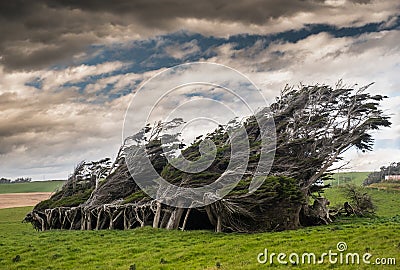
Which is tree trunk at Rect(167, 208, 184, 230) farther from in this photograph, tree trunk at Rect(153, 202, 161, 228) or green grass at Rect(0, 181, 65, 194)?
green grass at Rect(0, 181, 65, 194)

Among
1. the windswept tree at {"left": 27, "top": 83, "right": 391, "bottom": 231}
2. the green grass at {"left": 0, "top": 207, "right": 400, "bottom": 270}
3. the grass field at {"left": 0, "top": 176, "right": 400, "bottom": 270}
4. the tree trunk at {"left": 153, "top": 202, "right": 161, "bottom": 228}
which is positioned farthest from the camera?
the tree trunk at {"left": 153, "top": 202, "right": 161, "bottom": 228}

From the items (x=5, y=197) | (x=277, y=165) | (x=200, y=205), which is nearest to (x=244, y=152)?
(x=277, y=165)

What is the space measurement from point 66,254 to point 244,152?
52.3 ft

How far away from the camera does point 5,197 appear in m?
101

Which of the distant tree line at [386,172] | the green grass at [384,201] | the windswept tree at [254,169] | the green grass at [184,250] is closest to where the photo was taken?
the green grass at [184,250]

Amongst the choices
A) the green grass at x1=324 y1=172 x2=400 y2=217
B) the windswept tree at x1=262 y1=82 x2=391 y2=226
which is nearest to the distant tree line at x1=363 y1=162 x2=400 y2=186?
the green grass at x1=324 y1=172 x2=400 y2=217

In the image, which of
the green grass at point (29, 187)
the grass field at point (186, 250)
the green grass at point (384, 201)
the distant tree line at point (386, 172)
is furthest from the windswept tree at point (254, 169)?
the green grass at point (29, 187)

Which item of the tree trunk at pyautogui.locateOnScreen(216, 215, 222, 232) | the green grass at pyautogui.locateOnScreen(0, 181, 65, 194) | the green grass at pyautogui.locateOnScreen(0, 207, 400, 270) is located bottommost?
the green grass at pyautogui.locateOnScreen(0, 207, 400, 270)

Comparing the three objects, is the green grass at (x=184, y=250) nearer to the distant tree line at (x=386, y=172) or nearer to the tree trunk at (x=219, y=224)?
the tree trunk at (x=219, y=224)

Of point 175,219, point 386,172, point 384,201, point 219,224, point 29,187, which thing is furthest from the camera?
point 29,187

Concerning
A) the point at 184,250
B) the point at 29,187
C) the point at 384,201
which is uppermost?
the point at 29,187

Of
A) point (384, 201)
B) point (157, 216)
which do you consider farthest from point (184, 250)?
point (384, 201)

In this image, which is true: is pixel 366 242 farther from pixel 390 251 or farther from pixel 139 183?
pixel 139 183

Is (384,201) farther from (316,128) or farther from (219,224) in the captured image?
(219,224)
